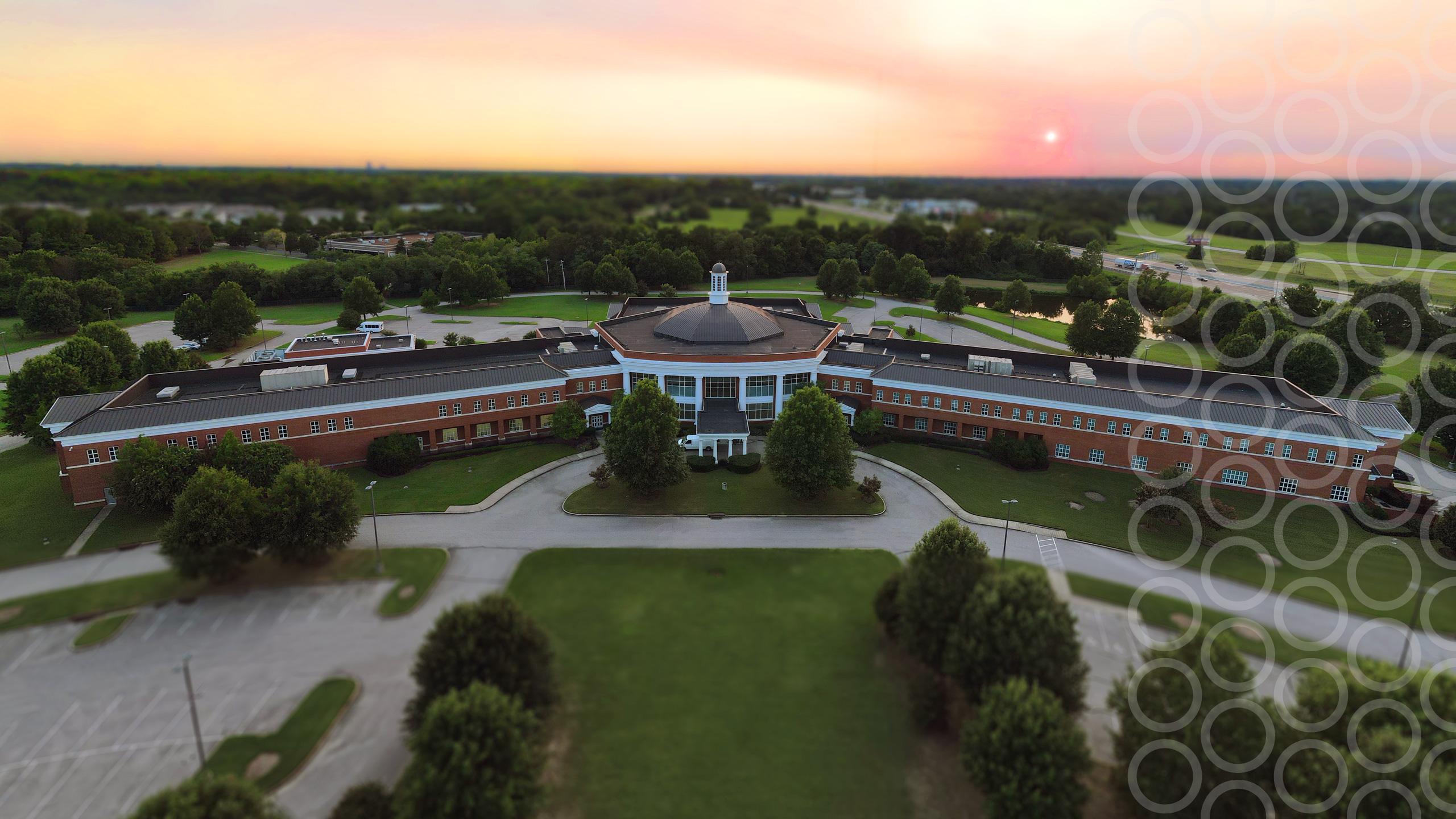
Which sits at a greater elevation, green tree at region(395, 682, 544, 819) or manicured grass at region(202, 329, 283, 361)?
manicured grass at region(202, 329, 283, 361)

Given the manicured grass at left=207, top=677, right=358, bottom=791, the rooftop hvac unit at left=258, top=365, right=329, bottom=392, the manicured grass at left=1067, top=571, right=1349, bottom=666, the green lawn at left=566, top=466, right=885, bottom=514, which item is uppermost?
the rooftop hvac unit at left=258, top=365, right=329, bottom=392

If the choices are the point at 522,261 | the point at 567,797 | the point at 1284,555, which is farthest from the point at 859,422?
the point at 522,261

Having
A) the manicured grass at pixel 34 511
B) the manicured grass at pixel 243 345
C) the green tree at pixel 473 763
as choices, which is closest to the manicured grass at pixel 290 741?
the green tree at pixel 473 763

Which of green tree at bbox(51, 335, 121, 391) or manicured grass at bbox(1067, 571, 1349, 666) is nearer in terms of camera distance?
manicured grass at bbox(1067, 571, 1349, 666)

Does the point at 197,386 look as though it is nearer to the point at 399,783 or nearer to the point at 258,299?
the point at 399,783

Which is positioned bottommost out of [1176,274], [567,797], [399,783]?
[567,797]

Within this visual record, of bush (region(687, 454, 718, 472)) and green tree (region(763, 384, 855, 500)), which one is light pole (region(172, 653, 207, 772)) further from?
green tree (region(763, 384, 855, 500))

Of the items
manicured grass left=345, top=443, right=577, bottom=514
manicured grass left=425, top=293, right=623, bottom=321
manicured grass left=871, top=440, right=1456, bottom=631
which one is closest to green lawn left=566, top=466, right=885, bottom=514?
manicured grass left=345, top=443, right=577, bottom=514
